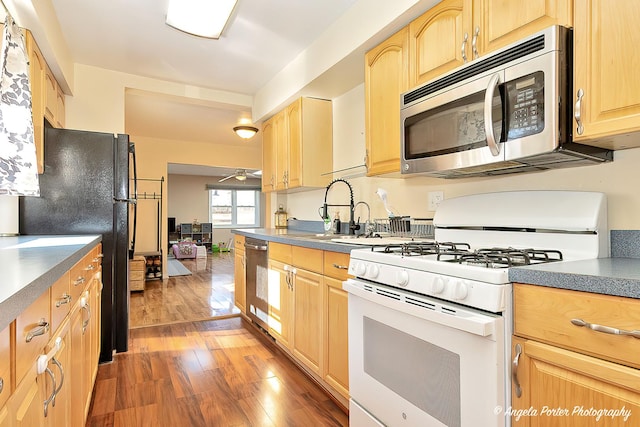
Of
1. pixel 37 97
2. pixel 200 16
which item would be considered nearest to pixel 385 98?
pixel 200 16

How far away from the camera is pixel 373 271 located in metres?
1.43

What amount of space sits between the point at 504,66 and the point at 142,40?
254 centimetres

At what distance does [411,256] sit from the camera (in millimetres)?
1335

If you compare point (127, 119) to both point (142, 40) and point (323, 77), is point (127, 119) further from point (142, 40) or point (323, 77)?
point (323, 77)

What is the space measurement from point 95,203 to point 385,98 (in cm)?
205

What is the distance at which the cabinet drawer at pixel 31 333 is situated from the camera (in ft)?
2.38

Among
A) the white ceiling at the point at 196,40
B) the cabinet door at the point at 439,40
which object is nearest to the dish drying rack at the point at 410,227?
the cabinet door at the point at 439,40

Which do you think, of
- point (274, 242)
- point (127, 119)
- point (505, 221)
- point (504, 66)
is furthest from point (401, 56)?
point (127, 119)

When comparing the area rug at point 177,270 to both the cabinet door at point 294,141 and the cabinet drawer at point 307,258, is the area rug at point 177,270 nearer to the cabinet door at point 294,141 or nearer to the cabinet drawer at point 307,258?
the cabinet door at point 294,141

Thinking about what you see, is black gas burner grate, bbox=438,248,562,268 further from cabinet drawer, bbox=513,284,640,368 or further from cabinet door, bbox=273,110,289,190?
cabinet door, bbox=273,110,289,190

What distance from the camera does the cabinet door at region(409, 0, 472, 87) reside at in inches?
62.8

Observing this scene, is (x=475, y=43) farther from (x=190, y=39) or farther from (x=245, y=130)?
(x=245, y=130)

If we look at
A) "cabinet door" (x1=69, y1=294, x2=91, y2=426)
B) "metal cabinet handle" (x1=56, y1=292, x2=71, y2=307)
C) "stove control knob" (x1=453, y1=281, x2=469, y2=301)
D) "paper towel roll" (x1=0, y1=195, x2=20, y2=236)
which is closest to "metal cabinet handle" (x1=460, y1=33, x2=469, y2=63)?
"stove control knob" (x1=453, y1=281, x2=469, y2=301)

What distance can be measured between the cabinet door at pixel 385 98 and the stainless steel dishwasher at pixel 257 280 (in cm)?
116
